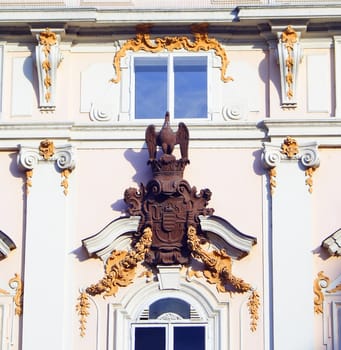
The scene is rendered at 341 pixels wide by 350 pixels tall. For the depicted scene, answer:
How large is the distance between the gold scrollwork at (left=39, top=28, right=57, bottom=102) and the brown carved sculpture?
1.57 metres

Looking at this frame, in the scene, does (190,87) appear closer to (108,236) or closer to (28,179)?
(108,236)

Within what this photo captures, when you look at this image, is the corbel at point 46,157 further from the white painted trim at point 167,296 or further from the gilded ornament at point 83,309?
the white painted trim at point 167,296

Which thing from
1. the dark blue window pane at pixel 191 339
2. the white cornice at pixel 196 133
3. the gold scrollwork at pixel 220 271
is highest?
the white cornice at pixel 196 133

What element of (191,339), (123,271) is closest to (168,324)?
(191,339)

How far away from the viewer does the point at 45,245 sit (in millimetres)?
18172

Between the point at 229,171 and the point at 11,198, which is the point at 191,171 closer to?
the point at 229,171

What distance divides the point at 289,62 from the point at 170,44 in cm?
165

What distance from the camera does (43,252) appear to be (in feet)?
59.5

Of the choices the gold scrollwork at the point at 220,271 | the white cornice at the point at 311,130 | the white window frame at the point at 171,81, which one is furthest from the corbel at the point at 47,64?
the white cornice at the point at 311,130

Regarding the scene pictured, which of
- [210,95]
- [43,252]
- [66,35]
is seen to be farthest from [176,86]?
[43,252]

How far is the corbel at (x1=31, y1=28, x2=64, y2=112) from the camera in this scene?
18.8 metres

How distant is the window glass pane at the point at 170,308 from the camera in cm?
1797

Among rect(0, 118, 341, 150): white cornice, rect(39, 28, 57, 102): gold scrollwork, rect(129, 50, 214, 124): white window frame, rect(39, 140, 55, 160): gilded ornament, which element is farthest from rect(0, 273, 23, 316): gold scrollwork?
rect(129, 50, 214, 124): white window frame

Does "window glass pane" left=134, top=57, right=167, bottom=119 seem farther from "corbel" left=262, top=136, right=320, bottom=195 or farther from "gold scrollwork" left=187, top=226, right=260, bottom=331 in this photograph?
"gold scrollwork" left=187, top=226, right=260, bottom=331
